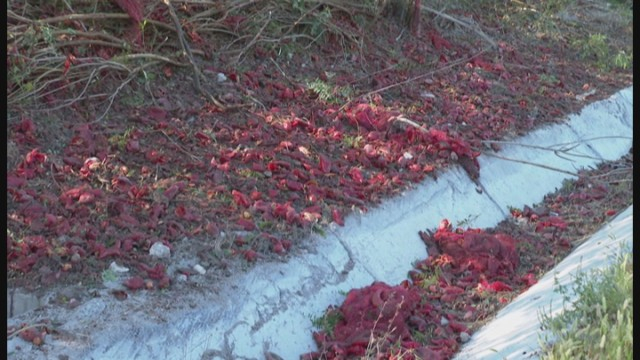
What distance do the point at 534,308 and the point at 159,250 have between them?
7.38 feet

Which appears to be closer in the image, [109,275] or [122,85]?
[109,275]

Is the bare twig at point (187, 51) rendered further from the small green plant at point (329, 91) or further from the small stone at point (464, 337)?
the small stone at point (464, 337)

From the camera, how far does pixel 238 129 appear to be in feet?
24.0

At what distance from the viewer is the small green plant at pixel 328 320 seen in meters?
5.56

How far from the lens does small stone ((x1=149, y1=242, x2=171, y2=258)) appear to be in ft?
17.8

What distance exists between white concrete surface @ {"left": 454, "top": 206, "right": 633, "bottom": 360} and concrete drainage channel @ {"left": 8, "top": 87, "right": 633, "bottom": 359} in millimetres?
32

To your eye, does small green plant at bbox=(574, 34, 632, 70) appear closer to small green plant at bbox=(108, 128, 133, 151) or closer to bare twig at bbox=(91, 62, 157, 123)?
bare twig at bbox=(91, 62, 157, 123)

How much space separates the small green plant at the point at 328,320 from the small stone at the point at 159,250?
3.22 feet

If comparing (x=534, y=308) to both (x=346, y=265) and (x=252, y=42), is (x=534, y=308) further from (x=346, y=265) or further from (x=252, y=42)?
(x=252, y=42)

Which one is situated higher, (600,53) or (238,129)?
(238,129)

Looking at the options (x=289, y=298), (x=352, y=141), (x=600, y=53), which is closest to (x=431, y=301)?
(x=289, y=298)

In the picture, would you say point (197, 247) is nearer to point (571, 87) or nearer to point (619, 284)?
point (619, 284)

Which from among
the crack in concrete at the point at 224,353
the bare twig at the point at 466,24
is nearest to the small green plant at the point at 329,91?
the bare twig at the point at 466,24

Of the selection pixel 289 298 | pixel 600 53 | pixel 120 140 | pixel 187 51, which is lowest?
pixel 600 53
